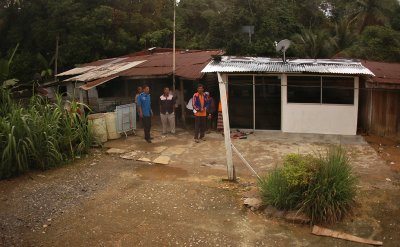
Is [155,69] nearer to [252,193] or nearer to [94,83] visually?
[94,83]

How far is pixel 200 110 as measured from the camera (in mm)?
11203

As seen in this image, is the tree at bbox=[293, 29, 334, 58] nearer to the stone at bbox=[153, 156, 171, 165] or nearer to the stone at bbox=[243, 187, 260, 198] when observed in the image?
the stone at bbox=[153, 156, 171, 165]

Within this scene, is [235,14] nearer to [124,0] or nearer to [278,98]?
[124,0]

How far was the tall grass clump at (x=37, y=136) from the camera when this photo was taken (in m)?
8.21

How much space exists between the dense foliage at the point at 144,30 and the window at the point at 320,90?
9253 mm

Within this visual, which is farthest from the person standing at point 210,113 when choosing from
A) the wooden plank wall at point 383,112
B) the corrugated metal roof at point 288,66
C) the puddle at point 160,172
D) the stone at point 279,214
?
the stone at point 279,214

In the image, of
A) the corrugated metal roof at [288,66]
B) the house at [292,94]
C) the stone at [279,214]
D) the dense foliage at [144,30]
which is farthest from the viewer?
the dense foliage at [144,30]

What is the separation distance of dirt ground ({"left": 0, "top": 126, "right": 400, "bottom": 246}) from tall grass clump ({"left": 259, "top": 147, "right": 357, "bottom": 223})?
0.28m

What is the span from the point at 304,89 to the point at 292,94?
0.40 m

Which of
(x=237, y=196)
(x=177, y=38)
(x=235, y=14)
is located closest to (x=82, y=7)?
(x=177, y=38)

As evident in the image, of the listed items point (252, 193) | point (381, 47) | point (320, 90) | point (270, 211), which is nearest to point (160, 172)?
point (252, 193)

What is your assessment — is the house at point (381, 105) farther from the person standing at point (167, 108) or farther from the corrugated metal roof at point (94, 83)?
the corrugated metal roof at point (94, 83)

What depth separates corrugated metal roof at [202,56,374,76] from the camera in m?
10.8

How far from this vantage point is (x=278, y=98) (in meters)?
12.0
